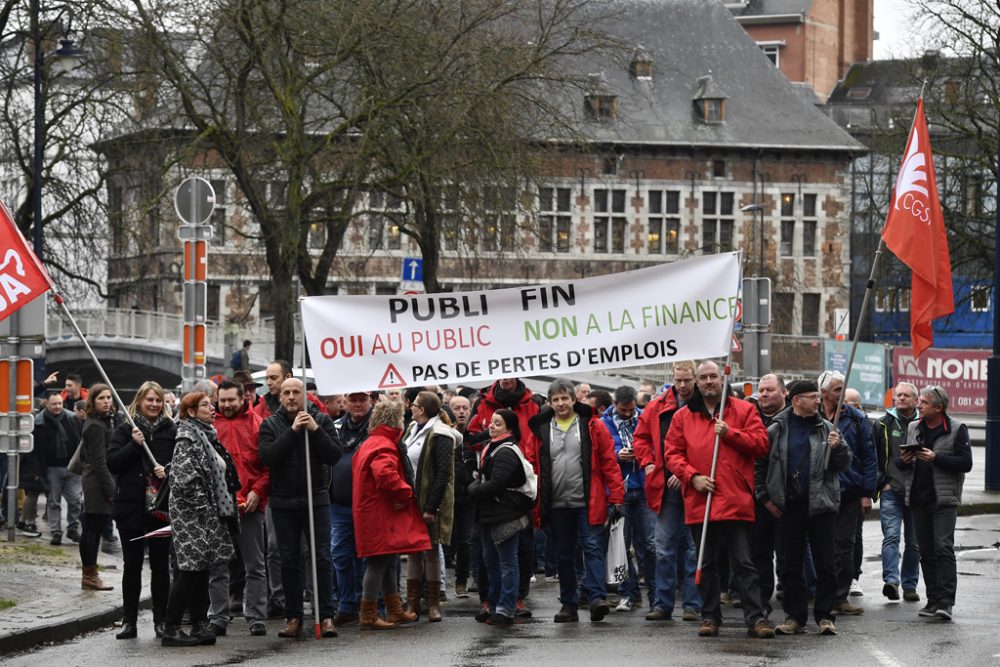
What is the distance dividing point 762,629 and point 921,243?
3.12 metres

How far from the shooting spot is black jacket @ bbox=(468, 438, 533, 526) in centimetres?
1289

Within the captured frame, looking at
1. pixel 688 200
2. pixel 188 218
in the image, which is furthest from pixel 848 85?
pixel 188 218

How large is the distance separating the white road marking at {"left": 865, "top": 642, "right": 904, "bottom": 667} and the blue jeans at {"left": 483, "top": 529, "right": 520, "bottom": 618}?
2.58 metres

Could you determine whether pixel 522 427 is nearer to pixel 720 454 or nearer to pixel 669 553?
pixel 669 553

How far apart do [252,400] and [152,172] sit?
1254 centimetres

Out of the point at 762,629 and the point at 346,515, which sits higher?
the point at 346,515

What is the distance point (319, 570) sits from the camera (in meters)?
12.6

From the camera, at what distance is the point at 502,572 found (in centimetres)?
1291

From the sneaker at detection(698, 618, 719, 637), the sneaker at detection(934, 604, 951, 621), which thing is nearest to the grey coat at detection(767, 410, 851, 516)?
the sneaker at detection(698, 618, 719, 637)

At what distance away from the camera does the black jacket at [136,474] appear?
12523 mm

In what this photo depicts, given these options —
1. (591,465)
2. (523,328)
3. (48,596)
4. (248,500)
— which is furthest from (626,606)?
(48,596)

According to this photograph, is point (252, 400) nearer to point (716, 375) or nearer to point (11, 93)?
point (716, 375)

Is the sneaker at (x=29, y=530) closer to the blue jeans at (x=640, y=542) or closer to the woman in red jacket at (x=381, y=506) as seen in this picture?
the blue jeans at (x=640, y=542)

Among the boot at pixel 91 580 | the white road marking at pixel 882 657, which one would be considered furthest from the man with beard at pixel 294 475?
the white road marking at pixel 882 657
